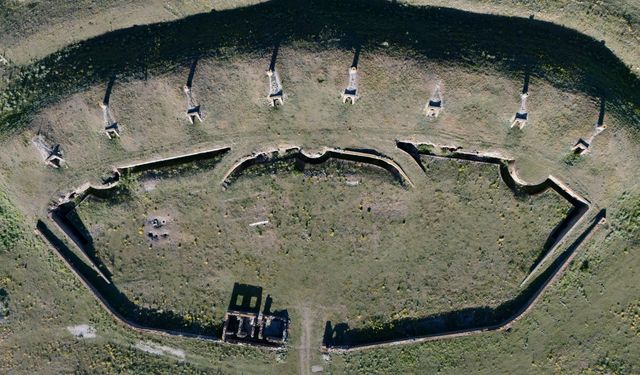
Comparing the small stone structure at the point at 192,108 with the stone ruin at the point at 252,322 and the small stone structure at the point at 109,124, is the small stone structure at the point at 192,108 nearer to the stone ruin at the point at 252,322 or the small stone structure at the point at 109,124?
the small stone structure at the point at 109,124

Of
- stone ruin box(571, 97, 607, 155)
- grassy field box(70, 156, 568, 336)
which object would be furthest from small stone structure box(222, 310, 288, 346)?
stone ruin box(571, 97, 607, 155)

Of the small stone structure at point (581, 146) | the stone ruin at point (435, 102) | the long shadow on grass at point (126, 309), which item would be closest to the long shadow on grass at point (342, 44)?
the stone ruin at point (435, 102)

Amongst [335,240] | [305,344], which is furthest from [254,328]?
[335,240]

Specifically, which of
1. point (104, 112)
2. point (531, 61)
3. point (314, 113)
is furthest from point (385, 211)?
point (104, 112)

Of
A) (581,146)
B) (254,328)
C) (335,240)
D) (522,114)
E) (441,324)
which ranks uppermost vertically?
(522,114)

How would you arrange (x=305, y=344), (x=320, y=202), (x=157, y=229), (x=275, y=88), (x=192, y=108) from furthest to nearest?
(x=157, y=229) → (x=305, y=344) → (x=320, y=202) → (x=192, y=108) → (x=275, y=88)

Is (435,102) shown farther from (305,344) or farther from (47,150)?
(47,150)

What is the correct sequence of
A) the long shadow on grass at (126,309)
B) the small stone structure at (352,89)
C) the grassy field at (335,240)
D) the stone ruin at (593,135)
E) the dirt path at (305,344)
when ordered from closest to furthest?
the stone ruin at (593,135) → the small stone structure at (352,89) → the grassy field at (335,240) → the dirt path at (305,344) → the long shadow on grass at (126,309)
